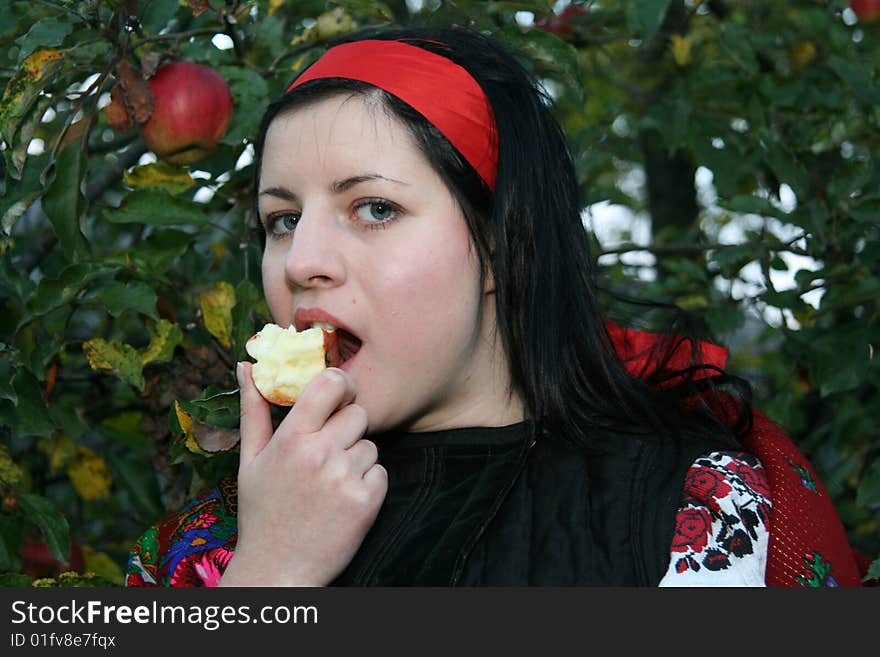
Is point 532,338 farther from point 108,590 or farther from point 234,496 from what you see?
point 108,590

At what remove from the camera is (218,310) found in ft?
5.70

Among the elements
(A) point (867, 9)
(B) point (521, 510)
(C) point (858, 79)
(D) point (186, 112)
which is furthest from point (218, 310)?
(A) point (867, 9)

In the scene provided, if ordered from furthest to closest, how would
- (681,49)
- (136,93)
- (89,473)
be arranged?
(681,49) < (89,473) < (136,93)

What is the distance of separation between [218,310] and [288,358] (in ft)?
1.52

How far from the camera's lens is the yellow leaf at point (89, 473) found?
2070 millimetres

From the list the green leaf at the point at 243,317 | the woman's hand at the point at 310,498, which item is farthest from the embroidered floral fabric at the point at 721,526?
the green leaf at the point at 243,317

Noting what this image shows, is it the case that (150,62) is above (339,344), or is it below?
above

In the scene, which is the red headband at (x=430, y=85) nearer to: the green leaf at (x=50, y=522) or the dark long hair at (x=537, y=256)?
the dark long hair at (x=537, y=256)

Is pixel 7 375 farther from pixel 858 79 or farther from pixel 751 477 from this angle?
pixel 858 79

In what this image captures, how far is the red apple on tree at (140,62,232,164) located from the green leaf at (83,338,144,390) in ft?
1.09

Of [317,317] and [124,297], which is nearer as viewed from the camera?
[317,317]

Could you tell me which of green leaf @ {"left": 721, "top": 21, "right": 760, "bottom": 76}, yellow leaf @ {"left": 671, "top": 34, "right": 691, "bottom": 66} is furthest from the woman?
yellow leaf @ {"left": 671, "top": 34, "right": 691, "bottom": 66}

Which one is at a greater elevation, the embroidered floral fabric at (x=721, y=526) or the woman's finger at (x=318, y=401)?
the woman's finger at (x=318, y=401)

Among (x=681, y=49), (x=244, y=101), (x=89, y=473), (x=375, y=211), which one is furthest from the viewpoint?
(x=681, y=49)
